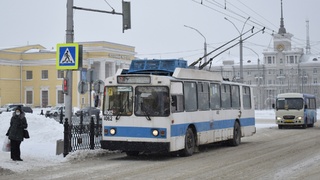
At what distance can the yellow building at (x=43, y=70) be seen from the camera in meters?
95.9

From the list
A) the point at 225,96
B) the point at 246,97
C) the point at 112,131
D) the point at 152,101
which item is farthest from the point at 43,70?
the point at 152,101

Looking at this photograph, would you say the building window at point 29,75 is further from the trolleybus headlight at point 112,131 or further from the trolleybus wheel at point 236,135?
the trolleybus headlight at point 112,131

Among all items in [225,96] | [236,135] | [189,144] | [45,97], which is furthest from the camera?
[45,97]

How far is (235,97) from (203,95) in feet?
13.7

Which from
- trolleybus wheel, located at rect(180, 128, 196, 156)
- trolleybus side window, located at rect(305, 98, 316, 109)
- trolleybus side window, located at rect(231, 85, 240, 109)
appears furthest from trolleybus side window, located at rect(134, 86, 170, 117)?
trolleybus side window, located at rect(305, 98, 316, 109)

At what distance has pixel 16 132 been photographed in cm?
1625

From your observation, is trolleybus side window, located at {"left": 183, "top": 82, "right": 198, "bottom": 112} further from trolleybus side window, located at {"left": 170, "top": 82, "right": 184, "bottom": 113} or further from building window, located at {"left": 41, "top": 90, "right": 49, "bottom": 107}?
building window, located at {"left": 41, "top": 90, "right": 49, "bottom": 107}

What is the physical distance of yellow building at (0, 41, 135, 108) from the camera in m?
95.9

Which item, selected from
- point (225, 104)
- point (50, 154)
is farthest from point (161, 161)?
point (225, 104)

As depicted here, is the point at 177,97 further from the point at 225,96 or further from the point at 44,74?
the point at 44,74

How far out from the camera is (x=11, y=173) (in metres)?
14.0

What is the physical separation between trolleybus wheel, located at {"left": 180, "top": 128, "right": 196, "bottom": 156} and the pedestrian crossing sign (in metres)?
4.13

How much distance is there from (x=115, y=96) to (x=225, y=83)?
6322mm

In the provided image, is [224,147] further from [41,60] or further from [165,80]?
[41,60]
